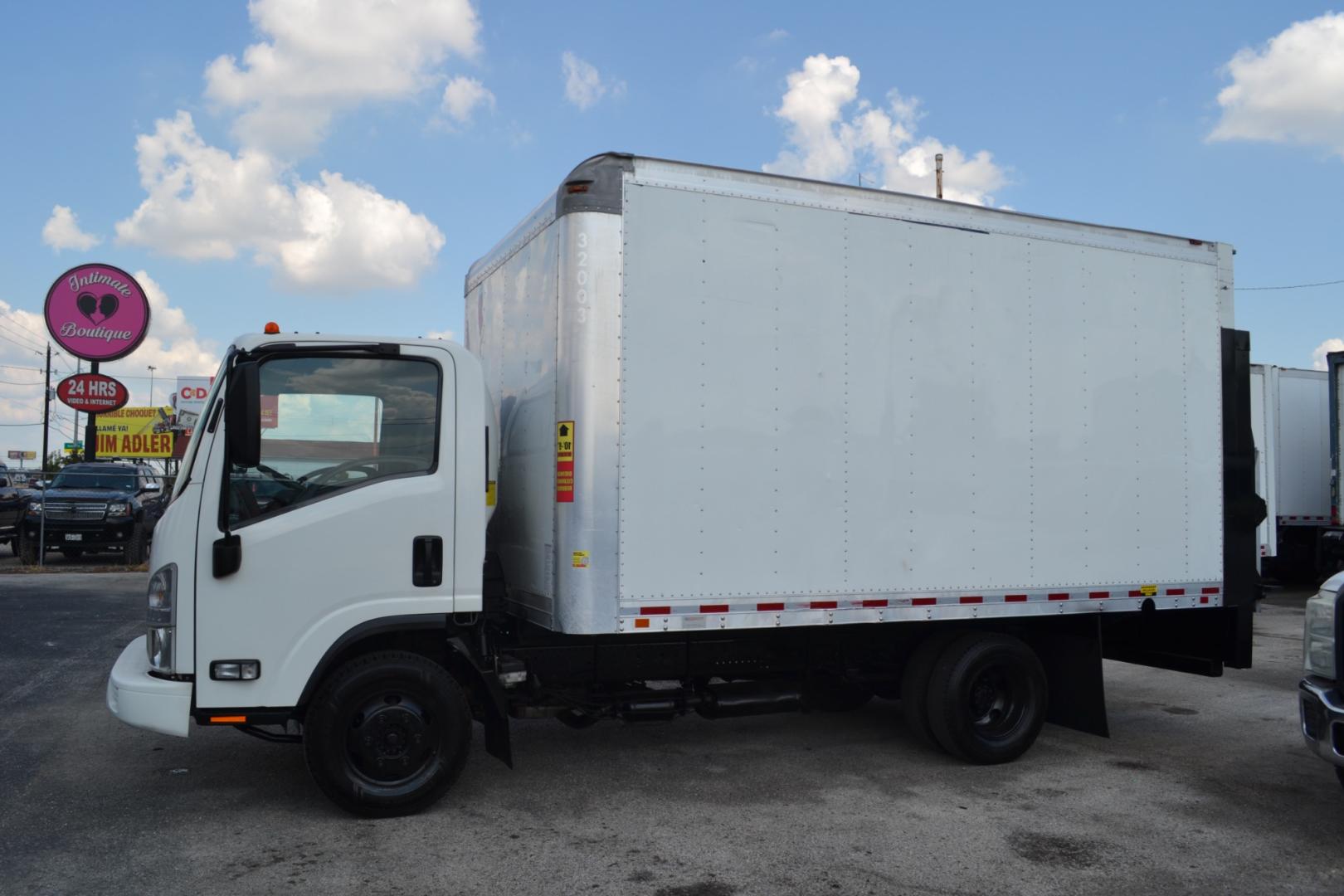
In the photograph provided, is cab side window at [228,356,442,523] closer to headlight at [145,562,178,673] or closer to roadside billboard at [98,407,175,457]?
headlight at [145,562,178,673]

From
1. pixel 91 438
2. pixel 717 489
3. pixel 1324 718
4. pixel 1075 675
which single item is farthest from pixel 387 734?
pixel 91 438

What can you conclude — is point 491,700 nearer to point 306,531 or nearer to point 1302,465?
point 306,531

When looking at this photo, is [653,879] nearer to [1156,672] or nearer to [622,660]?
[622,660]

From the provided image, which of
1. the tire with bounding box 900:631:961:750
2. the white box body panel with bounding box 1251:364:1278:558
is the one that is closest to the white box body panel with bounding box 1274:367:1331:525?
the white box body panel with bounding box 1251:364:1278:558

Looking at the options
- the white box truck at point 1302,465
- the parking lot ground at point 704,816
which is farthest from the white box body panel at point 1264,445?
the parking lot ground at point 704,816

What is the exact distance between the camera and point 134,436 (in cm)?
5162

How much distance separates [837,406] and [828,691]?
6.61 feet

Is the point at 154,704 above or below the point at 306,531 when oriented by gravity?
below

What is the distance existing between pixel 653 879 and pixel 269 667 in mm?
2156

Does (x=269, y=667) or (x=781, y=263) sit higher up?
(x=781, y=263)

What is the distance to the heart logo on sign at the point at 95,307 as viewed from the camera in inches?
764

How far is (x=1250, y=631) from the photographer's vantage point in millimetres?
7094

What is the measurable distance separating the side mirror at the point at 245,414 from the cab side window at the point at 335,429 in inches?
8.3

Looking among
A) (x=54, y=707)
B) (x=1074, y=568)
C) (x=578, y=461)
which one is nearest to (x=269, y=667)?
(x=578, y=461)
